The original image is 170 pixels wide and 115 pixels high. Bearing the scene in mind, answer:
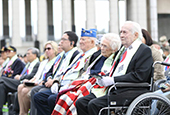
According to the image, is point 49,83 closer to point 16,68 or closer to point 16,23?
point 16,68

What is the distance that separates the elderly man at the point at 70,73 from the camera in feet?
19.2

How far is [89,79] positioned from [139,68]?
1.12 metres

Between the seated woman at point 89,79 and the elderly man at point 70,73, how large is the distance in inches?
18.4

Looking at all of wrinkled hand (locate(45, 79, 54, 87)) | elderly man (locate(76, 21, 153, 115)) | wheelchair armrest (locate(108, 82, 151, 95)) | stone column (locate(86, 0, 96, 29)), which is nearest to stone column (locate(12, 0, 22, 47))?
stone column (locate(86, 0, 96, 29))

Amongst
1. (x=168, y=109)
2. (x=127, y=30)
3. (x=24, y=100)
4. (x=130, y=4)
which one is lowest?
(x=24, y=100)

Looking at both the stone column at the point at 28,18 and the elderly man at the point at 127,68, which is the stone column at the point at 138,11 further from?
the elderly man at the point at 127,68

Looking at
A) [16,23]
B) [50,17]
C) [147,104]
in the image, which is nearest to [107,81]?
[147,104]

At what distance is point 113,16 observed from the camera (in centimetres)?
3500

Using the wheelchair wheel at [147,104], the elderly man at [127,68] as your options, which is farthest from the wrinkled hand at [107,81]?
the wheelchair wheel at [147,104]

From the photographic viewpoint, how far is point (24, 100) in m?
7.18

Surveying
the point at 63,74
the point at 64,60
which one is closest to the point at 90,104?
the point at 63,74

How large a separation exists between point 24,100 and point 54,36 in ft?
105

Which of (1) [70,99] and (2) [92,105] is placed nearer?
(2) [92,105]

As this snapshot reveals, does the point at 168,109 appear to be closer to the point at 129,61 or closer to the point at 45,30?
the point at 129,61
